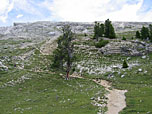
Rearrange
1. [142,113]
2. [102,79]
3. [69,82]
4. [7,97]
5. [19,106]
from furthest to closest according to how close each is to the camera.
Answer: [102,79], [69,82], [7,97], [19,106], [142,113]

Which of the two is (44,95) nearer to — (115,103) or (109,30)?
(115,103)

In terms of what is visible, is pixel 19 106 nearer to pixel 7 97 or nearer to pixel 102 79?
pixel 7 97

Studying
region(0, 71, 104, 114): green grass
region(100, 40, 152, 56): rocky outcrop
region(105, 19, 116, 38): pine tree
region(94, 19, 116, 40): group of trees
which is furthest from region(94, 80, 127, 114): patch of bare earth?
region(105, 19, 116, 38): pine tree

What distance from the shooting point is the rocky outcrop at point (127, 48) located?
2494 inches

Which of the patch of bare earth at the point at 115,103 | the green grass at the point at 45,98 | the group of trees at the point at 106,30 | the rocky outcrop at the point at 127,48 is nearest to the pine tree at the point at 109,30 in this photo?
the group of trees at the point at 106,30

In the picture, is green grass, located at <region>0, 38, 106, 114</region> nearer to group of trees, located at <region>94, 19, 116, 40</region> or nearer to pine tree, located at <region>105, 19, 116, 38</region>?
group of trees, located at <region>94, 19, 116, 40</region>

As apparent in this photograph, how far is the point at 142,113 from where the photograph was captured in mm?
21172

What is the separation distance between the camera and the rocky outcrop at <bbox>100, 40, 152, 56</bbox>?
63338 millimetres

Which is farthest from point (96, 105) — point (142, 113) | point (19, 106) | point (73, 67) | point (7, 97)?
point (73, 67)

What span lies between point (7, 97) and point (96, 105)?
18.1 m

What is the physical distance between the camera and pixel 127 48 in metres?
66.9

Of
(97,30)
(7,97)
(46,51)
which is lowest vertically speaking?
(7,97)

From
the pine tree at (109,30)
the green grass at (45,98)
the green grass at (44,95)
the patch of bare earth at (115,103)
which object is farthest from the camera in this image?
the pine tree at (109,30)

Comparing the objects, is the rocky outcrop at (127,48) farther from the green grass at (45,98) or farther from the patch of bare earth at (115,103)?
the patch of bare earth at (115,103)
